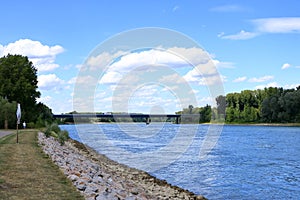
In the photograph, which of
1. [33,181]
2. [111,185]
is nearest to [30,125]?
[111,185]

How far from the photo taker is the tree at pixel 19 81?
60875 millimetres

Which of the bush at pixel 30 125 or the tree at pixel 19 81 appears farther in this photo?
the bush at pixel 30 125

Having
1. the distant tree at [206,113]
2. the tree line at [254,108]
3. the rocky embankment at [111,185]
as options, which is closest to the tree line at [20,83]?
the rocky embankment at [111,185]

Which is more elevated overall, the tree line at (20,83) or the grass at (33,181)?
the tree line at (20,83)

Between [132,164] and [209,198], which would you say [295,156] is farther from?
[209,198]

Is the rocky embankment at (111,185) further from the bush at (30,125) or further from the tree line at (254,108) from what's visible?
the tree line at (254,108)

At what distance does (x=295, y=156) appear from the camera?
38375 mm

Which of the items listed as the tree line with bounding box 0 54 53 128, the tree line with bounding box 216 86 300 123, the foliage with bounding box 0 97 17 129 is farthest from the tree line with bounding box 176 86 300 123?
the foliage with bounding box 0 97 17 129

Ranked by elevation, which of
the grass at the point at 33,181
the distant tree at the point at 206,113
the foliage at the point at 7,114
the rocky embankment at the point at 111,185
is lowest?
the rocky embankment at the point at 111,185

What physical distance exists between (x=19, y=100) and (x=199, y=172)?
136ft

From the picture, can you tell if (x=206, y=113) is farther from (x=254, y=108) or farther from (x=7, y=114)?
(x=7, y=114)

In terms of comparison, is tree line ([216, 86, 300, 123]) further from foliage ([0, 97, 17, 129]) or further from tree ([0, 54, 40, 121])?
foliage ([0, 97, 17, 129])

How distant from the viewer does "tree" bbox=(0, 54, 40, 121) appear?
200 ft

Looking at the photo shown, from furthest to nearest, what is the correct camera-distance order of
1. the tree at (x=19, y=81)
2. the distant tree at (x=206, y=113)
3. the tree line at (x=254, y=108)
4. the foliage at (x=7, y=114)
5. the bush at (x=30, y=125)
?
the tree line at (x=254, y=108)
the distant tree at (x=206, y=113)
the bush at (x=30, y=125)
the tree at (x=19, y=81)
the foliage at (x=7, y=114)
